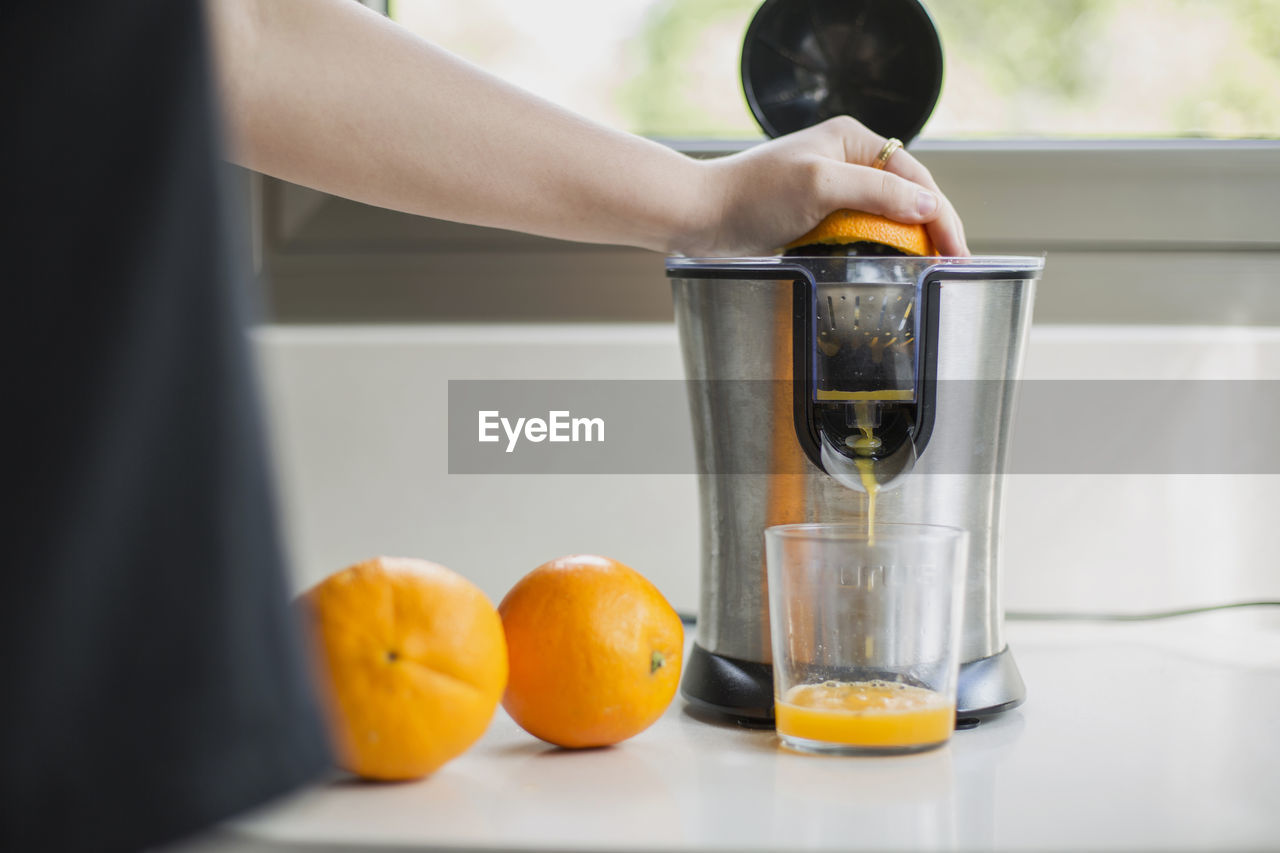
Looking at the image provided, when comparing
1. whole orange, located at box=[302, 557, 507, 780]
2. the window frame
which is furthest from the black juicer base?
the window frame

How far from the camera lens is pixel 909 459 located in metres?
0.60

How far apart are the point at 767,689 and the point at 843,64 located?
393 millimetres

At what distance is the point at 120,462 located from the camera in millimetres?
287

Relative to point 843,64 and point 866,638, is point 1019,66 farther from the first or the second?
point 866,638

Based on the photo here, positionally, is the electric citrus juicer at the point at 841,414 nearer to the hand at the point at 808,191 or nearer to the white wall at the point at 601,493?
the hand at the point at 808,191

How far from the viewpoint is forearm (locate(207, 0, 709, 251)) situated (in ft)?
1.99

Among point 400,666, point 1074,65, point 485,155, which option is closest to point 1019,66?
point 1074,65

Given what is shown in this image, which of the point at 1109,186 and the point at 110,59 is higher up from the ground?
the point at 1109,186

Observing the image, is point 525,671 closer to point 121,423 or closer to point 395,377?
point 121,423

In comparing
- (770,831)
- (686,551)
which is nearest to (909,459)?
(770,831)

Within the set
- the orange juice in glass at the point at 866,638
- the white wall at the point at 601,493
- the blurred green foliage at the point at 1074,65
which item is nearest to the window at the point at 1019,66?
the blurred green foliage at the point at 1074,65

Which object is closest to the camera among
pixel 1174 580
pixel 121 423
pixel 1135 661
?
pixel 121 423

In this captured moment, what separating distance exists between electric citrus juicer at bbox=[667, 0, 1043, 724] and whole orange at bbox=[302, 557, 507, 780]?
6.9 inches

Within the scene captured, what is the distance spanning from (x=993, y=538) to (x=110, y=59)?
51 cm
